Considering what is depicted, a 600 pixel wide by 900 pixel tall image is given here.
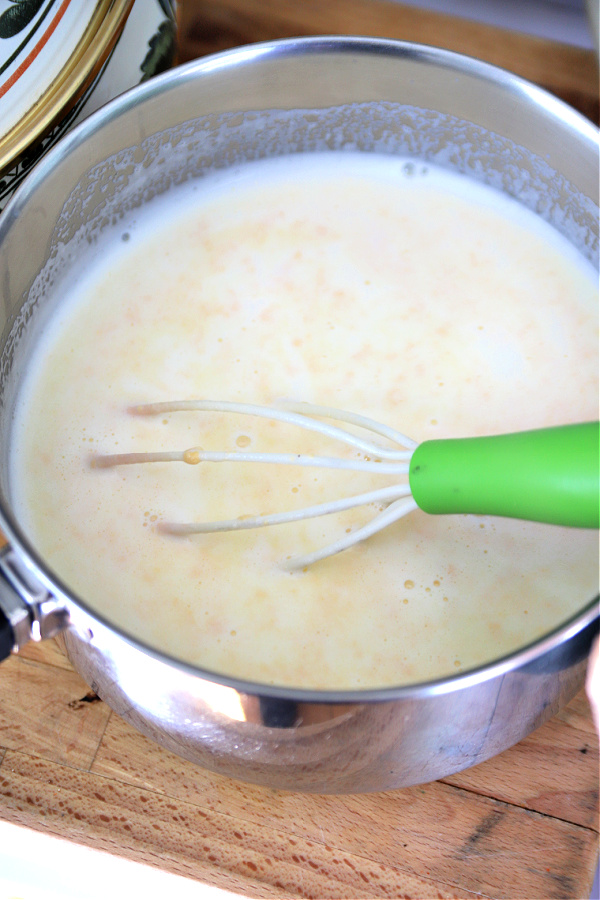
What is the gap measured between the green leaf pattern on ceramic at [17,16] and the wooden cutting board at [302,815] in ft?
1.84

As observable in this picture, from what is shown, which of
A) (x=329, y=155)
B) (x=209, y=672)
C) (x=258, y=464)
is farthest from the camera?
(x=329, y=155)

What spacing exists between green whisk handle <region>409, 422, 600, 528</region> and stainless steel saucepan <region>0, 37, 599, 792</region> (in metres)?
0.08

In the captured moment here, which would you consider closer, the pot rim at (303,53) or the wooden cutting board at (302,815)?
the pot rim at (303,53)

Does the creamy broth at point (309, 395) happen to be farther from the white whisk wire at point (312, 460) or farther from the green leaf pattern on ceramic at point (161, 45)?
the green leaf pattern on ceramic at point (161, 45)

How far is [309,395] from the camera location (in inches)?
31.0

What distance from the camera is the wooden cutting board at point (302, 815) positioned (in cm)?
61

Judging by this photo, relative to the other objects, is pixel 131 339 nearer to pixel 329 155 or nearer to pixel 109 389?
pixel 109 389

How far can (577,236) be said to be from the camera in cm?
89

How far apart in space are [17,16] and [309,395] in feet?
1.38

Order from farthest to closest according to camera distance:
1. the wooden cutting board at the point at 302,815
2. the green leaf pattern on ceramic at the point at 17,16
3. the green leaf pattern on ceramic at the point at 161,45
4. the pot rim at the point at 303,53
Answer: the green leaf pattern on ceramic at the point at 161,45 → the green leaf pattern on ceramic at the point at 17,16 → the wooden cutting board at the point at 302,815 → the pot rim at the point at 303,53

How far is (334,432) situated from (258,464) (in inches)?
3.5

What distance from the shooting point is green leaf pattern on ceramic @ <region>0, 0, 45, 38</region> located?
75 centimetres

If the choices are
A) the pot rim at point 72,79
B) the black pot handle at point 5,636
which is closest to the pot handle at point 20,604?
the black pot handle at point 5,636

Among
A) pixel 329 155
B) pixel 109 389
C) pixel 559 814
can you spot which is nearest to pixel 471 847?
→ pixel 559 814
